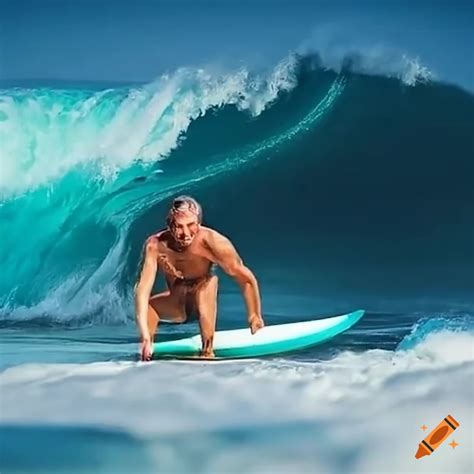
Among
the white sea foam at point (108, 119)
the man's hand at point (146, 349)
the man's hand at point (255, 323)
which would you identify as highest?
the white sea foam at point (108, 119)

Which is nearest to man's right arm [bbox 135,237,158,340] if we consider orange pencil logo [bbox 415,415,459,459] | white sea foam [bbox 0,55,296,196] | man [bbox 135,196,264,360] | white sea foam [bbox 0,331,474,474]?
man [bbox 135,196,264,360]

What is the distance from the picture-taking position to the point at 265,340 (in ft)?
8.53

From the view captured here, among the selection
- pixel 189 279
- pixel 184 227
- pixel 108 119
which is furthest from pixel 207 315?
pixel 108 119

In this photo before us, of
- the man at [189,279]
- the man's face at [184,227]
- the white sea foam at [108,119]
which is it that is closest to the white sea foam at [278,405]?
the man at [189,279]

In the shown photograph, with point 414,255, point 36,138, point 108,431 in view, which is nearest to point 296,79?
point 414,255

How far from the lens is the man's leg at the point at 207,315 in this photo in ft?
8.52

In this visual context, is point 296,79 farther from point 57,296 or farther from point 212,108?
point 57,296

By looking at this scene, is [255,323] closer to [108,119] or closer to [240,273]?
[240,273]

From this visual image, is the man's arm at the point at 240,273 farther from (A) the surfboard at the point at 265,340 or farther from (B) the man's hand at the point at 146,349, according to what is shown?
(B) the man's hand at the point at 146,349

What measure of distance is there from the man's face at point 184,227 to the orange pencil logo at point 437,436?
0.90m

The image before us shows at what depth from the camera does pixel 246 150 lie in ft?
8.78

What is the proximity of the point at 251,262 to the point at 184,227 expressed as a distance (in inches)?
8.9

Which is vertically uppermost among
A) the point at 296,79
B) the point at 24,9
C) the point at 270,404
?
the point at 24,9

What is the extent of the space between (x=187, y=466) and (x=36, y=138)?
1088 mm
